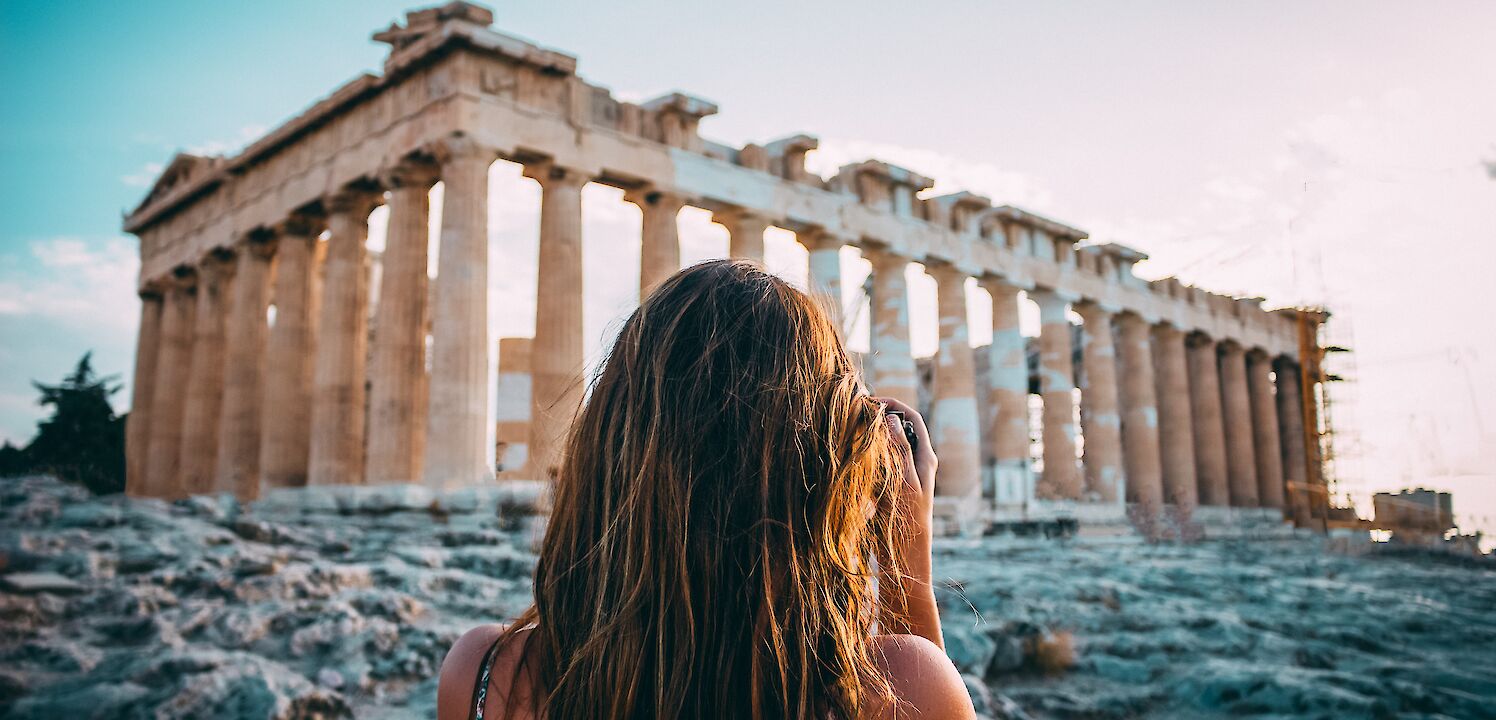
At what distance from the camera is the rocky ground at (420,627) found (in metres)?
6.10

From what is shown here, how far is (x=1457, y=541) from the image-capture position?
25938 millimetres

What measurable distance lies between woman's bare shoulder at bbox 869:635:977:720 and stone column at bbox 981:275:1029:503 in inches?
984

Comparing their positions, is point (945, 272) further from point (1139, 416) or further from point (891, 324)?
point (1139, 416)

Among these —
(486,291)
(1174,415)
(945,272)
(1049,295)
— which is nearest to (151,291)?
(486,291)

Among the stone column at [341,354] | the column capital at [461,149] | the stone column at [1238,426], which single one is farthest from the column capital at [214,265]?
the stone column at [1238,426]

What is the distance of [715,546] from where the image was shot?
1.63 m

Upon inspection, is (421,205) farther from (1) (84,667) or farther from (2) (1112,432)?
(2) (1112,432)

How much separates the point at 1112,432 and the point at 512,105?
18.7m

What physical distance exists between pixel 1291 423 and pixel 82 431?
131 feet

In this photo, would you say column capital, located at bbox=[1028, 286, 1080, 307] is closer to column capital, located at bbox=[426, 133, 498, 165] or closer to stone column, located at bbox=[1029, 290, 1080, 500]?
stone column, located at bbox=[1029, 290, 1080, 500]

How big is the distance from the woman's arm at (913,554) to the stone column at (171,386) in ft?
85.3

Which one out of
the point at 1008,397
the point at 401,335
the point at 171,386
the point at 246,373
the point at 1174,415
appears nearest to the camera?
the point at 401,335

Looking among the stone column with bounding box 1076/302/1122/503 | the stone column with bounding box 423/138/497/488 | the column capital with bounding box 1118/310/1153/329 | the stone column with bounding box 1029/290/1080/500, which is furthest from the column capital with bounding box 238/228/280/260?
the column capital with bounding box 1118/310/1153/329

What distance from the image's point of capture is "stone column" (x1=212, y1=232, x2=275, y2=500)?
73.4 ft
